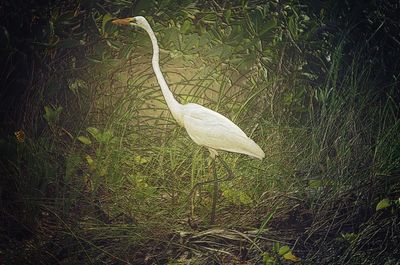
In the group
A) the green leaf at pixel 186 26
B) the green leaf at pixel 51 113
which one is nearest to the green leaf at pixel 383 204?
the green leaf at pixel 186 26

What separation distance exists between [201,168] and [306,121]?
49 centimetres

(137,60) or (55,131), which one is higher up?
(137,60)

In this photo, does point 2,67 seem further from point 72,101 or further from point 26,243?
point 26,243

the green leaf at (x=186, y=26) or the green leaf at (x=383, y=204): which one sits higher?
the green leaf at (x=186, y=26)

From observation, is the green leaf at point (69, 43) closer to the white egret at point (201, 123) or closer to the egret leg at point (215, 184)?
the white egret at point (201, 123)

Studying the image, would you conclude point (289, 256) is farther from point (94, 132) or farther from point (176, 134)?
point (94, 132)

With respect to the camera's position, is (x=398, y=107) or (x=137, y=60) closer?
(x=137, y=60)

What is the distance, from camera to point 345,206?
98.7 inches

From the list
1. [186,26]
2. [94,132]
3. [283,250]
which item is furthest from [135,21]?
[283,250]

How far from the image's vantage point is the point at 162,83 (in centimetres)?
230

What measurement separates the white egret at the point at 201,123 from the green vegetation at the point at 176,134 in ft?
0.22

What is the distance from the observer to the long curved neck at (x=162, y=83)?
2.29 m

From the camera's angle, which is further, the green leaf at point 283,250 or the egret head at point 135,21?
the green leaf at point 283,250

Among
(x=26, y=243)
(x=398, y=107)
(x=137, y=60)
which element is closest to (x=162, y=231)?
(x=26, y=243)
